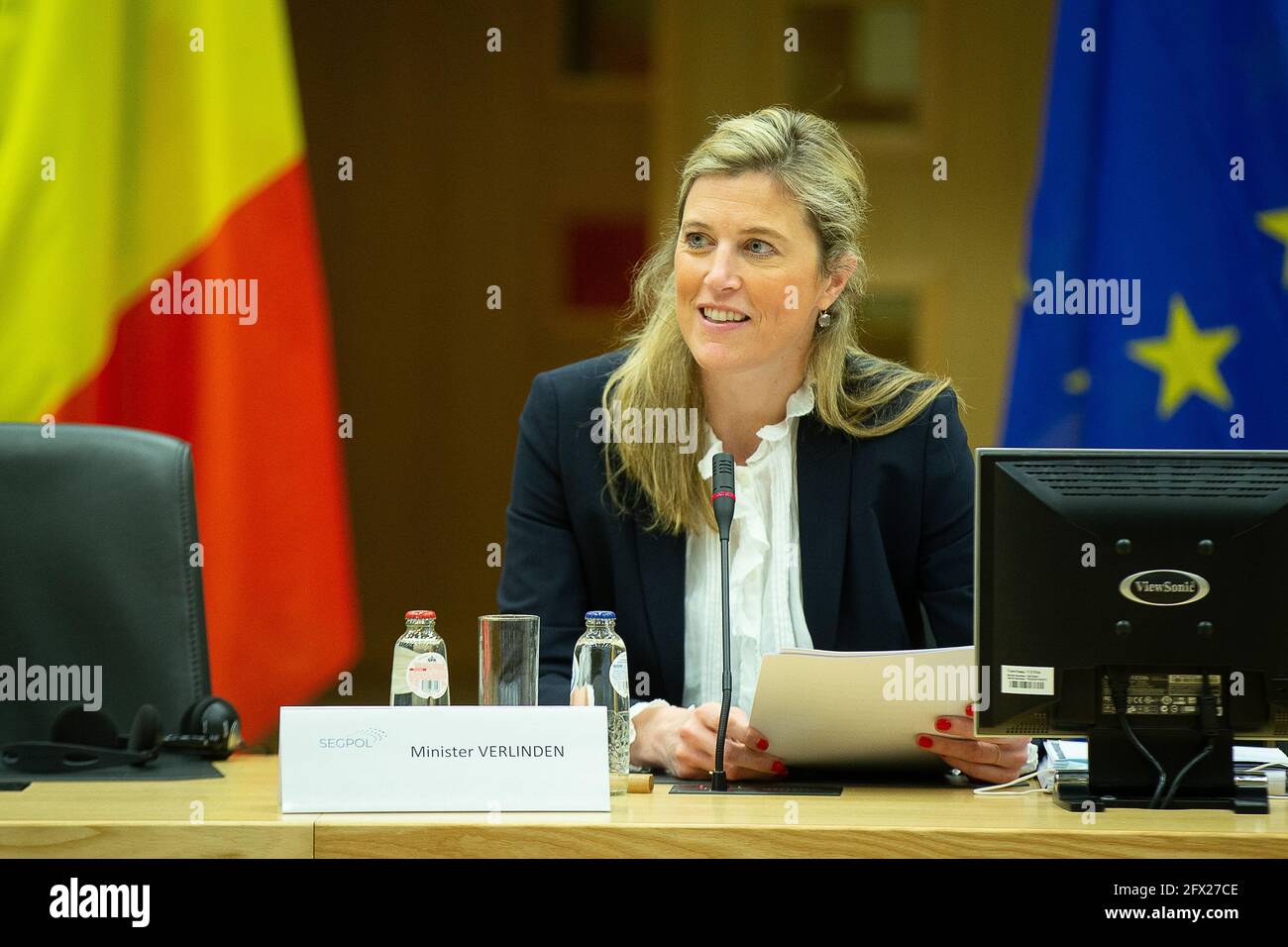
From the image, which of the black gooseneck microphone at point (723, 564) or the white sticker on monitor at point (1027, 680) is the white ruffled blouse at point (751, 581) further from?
the white sticker on monitor at point (1027, 680)

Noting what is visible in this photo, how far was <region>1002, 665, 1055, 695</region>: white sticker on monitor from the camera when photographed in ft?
4.61

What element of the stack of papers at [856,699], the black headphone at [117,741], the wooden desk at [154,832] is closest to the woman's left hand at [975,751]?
the stack of papers at [856,699]

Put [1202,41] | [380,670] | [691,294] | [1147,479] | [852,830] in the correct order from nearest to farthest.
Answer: [852,830]
[1147,479]
[691,294]
[1202,41]
[380,670]

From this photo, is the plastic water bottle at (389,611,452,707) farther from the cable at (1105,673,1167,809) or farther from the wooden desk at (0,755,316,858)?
the cable at (1105,673,1167,809)

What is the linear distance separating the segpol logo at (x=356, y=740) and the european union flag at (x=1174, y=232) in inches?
65.8

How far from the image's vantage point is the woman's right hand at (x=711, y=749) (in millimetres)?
1533

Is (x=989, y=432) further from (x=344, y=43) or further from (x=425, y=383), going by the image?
(x=344, y=43)

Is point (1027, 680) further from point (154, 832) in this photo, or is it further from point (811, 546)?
point (154, 832)

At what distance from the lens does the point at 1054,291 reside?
2664 mm

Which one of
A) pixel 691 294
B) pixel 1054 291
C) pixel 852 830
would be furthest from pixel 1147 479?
pixel 1054 291

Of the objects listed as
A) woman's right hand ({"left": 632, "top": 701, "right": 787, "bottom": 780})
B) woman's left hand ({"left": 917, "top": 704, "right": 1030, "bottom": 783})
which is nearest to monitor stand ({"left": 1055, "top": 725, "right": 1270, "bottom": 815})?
woman's left hand ({"left": 917, "top": 704, "right": 1030, "bottom": 783})

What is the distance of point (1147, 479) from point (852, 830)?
0.48 m

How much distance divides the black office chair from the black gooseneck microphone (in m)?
0.77
